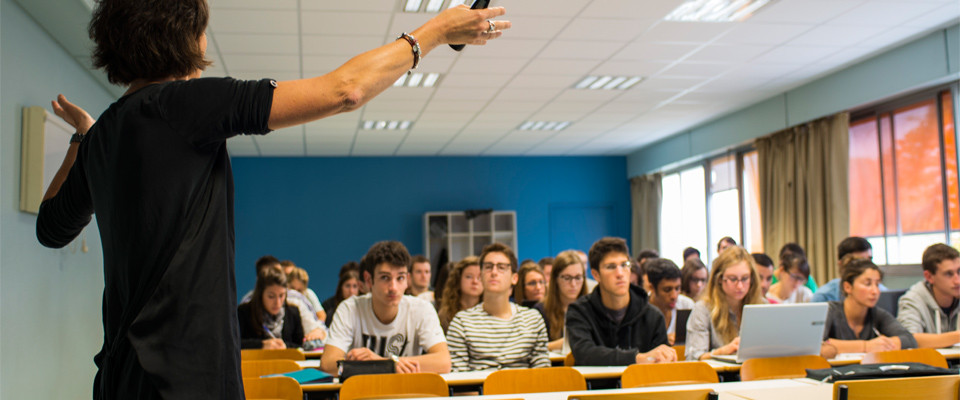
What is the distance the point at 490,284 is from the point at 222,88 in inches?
119

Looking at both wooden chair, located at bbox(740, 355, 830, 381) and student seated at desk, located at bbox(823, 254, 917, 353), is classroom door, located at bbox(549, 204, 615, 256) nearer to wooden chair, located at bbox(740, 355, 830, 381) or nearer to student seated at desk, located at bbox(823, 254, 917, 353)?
student seated at desk, located at bbox(823, 254, 917, 353)

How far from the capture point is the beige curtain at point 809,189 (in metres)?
7.27

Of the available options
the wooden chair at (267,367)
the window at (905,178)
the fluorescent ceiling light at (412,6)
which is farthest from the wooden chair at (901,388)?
the window at (905,178)

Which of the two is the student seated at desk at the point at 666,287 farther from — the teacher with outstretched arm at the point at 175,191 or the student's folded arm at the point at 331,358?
the teacher with outstretched arm at the point at 175,191

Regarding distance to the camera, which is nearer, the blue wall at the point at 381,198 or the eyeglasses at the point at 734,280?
the eyeglasses at the point at 734,280

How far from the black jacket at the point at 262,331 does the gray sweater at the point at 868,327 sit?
351cm

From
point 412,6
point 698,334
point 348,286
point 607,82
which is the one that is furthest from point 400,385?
point 607,82

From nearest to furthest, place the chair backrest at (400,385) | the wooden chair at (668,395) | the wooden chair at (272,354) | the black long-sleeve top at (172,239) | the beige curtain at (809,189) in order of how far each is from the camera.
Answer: the black long-sleeve top at (172,239) < the wooden chair at (668,395) < the chair backrest at (400,385) < the wooden chair at (272,354) < the beige curtain at (809,189)

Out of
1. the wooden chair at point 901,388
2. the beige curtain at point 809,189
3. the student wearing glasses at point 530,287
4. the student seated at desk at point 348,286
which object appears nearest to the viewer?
the wooden chair at point 901,388

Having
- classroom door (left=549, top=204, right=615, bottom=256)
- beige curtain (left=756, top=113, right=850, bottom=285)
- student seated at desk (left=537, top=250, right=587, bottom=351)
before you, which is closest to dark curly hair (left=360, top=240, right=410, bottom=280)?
student seated at desk (left=537, top=250, right=587, bottom=351)

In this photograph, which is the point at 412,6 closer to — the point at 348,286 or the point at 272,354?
the point at 272,354

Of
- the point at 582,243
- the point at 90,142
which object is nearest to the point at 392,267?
the point at 90,142

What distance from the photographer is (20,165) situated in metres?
4.06

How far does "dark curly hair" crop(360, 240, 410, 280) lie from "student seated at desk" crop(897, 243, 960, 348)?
10.1 ft
